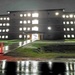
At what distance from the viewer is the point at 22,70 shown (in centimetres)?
1478

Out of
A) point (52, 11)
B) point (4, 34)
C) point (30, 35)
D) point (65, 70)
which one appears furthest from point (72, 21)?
point (65, 70)

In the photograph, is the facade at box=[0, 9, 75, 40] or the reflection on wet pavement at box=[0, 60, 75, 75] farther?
the facade at box=[0, 9, 75, 40]

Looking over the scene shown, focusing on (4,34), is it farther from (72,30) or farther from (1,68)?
(1,68)

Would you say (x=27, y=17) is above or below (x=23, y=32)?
above

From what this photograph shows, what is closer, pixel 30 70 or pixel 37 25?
pixel 30 70

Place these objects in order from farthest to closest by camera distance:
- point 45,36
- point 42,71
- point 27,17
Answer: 1. point 27,17
2. point 45,36
3. point 42,71

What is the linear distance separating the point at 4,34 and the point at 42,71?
87.3 m

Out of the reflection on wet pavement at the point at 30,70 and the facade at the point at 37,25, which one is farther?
the facade at the point at 37,25

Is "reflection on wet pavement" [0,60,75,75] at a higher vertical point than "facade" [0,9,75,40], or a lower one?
lower

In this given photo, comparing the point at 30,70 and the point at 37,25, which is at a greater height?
the point at 37,25

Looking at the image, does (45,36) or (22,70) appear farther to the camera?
(45,36)

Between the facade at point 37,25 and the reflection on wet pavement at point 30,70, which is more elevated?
the facade at point 37,25

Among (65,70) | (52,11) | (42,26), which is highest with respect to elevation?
(52,11)

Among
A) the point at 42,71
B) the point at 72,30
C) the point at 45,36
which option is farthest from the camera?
the point at 72,30
